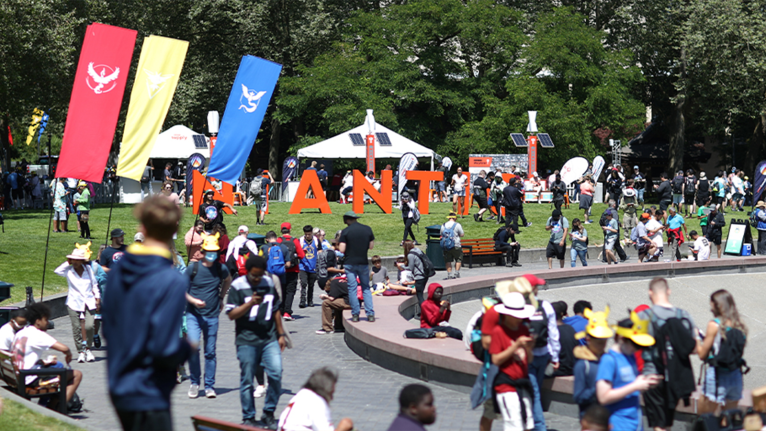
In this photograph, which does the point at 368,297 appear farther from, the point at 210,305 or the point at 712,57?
the point at 712,57

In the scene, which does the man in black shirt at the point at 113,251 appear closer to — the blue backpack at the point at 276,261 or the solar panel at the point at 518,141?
the blue backpack at the point at 276,261

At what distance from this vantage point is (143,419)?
368 cm

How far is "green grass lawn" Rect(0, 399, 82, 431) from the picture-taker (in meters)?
7.34

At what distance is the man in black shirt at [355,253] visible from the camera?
40.2 feet

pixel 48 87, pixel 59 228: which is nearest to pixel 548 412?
pixel 59 228

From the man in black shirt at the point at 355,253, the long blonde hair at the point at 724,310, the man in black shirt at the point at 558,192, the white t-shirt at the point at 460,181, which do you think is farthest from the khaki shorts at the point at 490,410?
the white t-shirt at the point at 460,181

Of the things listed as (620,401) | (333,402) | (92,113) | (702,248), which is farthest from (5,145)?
(620,401)

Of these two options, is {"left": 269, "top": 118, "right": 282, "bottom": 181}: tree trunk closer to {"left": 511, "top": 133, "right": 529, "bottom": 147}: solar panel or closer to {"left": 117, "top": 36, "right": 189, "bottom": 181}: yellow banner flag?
{"left": 511, "top": 133, "right": 529, "bottom": 147}: solar panel

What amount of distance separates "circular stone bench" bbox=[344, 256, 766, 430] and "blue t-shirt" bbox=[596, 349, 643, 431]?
1696 millimetres

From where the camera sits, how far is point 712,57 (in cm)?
4100

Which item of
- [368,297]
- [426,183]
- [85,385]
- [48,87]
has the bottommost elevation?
[85,385]

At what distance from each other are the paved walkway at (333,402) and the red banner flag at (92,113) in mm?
3153

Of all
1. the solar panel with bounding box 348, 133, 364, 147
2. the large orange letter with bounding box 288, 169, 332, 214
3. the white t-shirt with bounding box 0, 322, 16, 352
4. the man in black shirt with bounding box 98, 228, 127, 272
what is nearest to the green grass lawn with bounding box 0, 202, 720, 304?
the large orange letter with bounding box 288, 169, 332, 214

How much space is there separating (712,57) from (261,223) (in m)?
26.6
